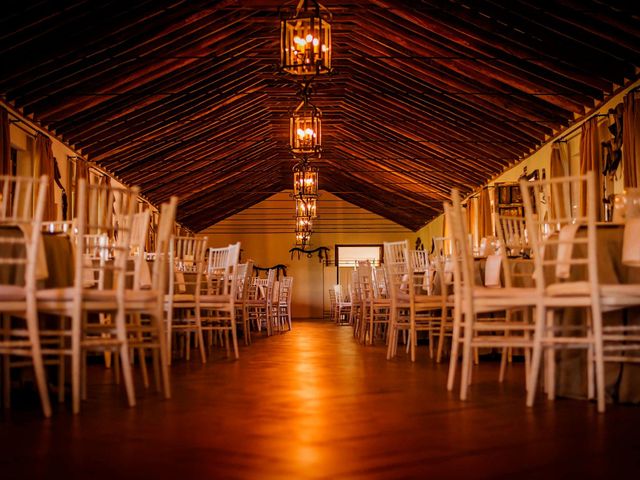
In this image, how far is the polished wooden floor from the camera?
230 centimetres

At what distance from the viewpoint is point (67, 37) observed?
859cm

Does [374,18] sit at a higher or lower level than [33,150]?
higher

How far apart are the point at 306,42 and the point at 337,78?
748cm

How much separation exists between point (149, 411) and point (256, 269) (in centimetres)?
1915

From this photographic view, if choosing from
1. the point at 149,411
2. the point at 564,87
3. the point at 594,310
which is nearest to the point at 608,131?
the point at 564,87

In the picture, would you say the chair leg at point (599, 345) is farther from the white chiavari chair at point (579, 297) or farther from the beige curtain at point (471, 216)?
the beige curtain at point (471, 216)

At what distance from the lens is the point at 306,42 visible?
4.72 meters

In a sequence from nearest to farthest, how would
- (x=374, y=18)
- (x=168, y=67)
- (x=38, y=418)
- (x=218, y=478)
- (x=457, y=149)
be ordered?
(x=218, y=478) → (x=38, y=418) → (x=374, y=18) → (x=168, y=67) → (x=457, y=149)

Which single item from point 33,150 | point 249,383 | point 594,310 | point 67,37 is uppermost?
point 67,37

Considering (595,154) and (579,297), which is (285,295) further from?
(579,297)

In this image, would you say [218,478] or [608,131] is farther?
[608,131]

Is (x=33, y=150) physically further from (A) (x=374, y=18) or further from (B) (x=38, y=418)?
(B) (x=38, y=418)

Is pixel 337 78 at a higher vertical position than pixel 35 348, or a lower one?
higher

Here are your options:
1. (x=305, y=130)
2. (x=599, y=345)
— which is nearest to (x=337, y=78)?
(x=305, y=130)
